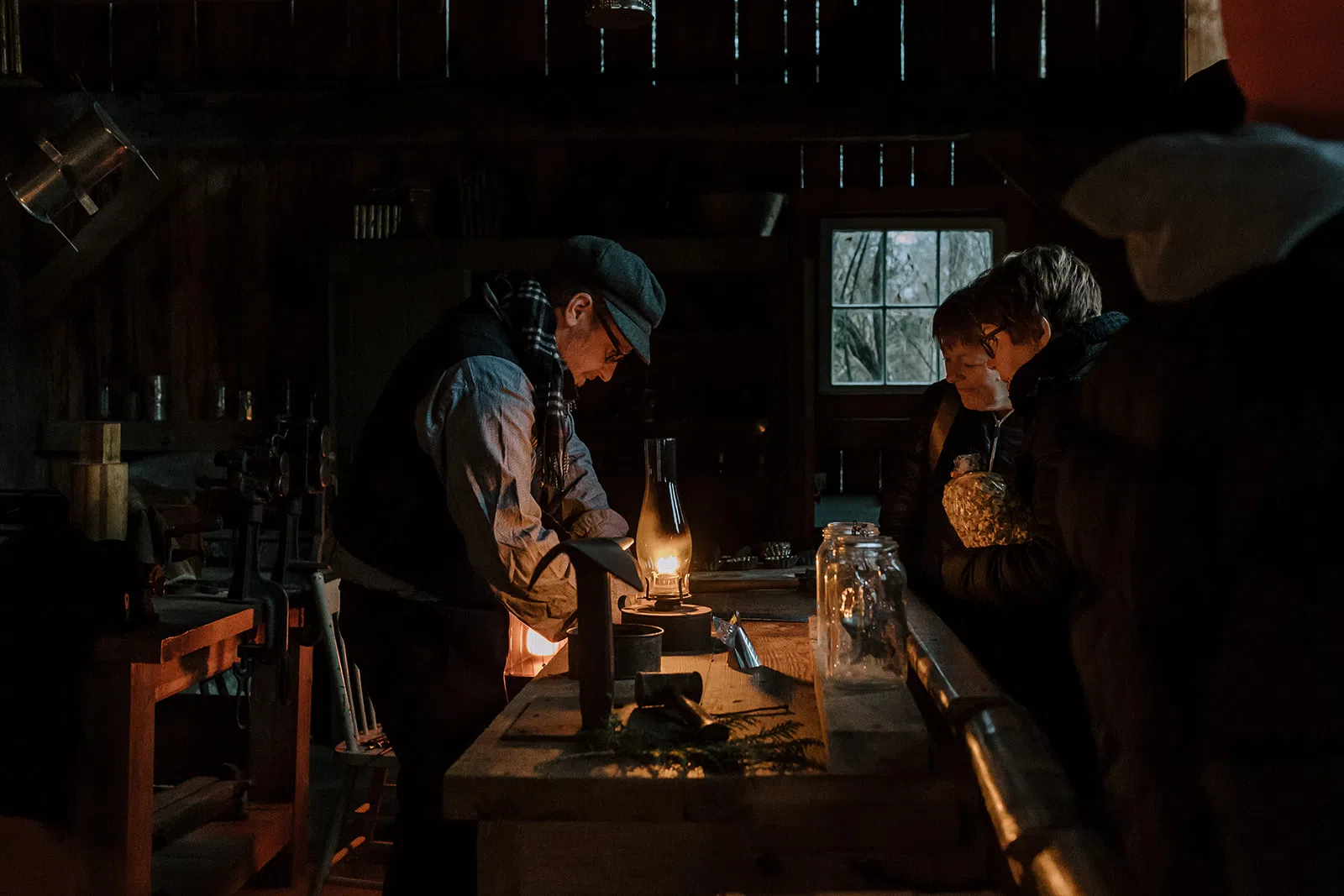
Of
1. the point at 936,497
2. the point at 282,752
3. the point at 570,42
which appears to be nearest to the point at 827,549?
the point at 936,497

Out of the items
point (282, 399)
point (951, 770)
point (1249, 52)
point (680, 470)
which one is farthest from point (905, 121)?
point (1249, 52)

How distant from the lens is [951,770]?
5.05 ft

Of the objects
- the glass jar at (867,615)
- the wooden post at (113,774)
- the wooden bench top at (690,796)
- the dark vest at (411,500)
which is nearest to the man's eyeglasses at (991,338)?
the glass jar at (867,615)

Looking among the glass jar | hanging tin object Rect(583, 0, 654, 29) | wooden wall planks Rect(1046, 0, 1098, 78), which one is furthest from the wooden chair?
wooden wall planks Rect(1046, 0, 1098, 78)

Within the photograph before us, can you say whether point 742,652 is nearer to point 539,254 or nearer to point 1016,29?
point 539,254

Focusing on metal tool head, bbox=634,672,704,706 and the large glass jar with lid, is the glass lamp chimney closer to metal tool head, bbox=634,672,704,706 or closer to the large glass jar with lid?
the large glass jar with lid

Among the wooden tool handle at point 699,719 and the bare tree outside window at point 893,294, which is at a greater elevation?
the bare tree outside window at point 893,294

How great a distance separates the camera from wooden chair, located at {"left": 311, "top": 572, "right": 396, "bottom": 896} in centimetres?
330

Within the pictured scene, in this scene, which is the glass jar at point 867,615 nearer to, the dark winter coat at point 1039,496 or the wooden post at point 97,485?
the dark winter coat at point 1039,496

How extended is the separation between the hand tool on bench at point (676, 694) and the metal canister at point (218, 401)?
16.3 feet

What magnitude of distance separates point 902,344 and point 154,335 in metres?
4.04

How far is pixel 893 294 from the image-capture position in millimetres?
5992

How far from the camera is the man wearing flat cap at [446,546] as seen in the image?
213 centimetres

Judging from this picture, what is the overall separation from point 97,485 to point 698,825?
2.13 meters
